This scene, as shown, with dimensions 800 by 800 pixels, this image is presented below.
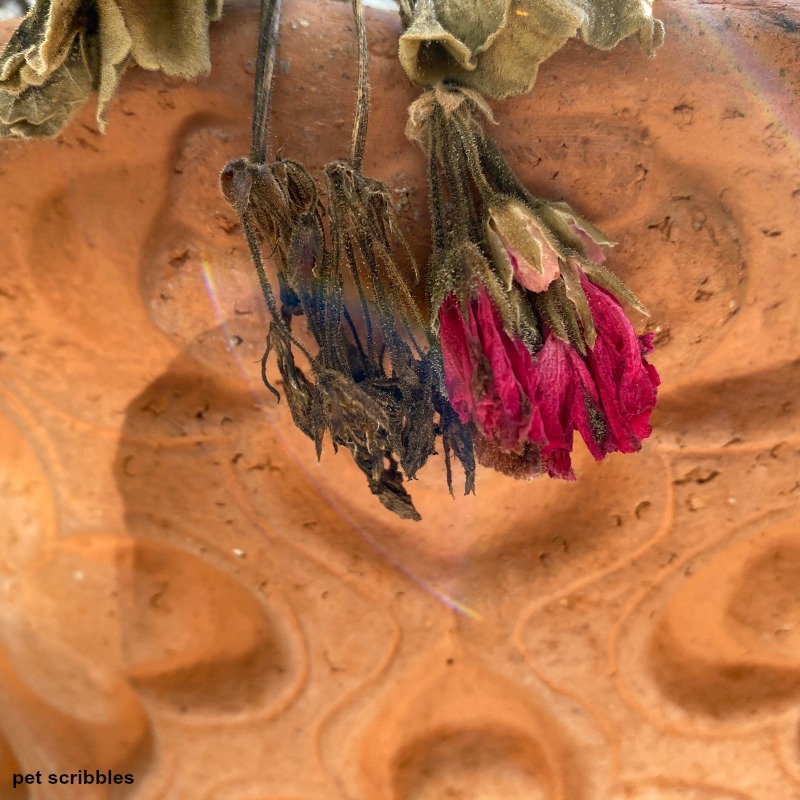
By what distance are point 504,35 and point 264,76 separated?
0.26 metres

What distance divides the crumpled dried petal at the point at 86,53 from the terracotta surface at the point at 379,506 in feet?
0.19

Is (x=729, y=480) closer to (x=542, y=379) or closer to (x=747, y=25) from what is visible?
(x=542, y=379)

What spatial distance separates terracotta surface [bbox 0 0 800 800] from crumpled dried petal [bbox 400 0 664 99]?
6cm

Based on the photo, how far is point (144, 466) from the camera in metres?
0.96

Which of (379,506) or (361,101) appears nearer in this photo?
(361,101)

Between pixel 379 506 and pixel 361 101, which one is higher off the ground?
pixel 361 101

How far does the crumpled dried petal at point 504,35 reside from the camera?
63 centimetres

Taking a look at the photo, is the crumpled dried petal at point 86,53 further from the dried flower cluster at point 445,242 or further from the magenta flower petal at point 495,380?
the magenta flower petal at point 495,380

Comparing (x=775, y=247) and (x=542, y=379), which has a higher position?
(x=775, y=247)

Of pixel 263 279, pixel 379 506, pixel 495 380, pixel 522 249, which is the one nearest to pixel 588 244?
pixel 522 249

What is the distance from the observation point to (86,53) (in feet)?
2.16

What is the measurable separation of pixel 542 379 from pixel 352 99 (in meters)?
0.41

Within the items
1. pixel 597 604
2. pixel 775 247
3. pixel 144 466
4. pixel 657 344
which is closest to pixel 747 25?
pixel 775 247

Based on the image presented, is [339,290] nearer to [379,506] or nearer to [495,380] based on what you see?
[495,380]
